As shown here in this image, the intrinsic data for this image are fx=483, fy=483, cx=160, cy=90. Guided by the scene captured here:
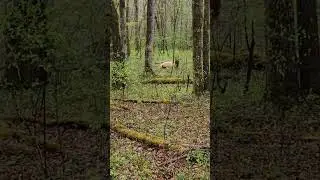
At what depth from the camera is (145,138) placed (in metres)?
9.27

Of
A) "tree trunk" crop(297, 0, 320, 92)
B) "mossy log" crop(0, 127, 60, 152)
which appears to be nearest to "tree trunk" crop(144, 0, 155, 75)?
"tree trunk" crop(297, 0, 320, 92)

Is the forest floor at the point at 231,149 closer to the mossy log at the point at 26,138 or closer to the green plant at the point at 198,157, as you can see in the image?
the green plant at the point at 198,157

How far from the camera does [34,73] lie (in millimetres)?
9609

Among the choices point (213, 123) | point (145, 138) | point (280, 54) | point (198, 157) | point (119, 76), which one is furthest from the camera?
point (119, 76)

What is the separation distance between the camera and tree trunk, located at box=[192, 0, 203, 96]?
43.7 feet

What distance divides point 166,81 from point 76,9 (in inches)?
357

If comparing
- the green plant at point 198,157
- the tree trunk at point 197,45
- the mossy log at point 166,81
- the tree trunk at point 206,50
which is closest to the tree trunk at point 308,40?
the tree trunk at point 197,45

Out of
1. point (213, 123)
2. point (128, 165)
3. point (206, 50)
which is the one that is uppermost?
point (206, 50)

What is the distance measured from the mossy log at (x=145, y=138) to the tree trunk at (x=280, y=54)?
288 cm

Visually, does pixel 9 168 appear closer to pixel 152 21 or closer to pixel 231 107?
pixel 231 107

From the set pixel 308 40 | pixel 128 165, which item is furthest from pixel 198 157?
pixel 308 40

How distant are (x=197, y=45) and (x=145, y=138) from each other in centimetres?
494

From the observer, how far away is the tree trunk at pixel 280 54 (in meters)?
9.89

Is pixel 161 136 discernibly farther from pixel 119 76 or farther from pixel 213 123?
pixel 119 76
